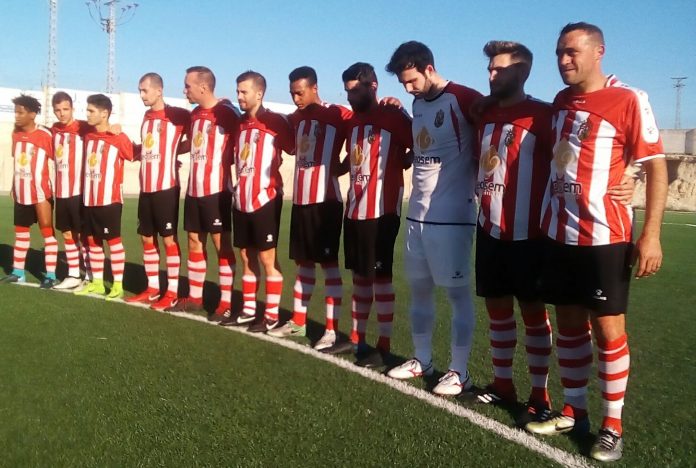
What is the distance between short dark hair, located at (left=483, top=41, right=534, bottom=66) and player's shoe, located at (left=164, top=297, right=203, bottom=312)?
3.96 m

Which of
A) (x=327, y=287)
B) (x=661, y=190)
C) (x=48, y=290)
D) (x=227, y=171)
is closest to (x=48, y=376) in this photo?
(x=327, y=287)

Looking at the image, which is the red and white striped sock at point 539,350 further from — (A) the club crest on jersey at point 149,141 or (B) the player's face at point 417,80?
(A) the club crest on jersey at point 149,141

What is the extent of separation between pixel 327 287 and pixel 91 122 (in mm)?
3409

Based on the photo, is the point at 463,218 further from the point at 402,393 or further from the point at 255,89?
the point at 255,89

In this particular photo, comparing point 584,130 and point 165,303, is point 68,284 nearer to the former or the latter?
point 165,303

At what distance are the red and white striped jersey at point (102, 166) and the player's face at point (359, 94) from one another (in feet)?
10.6

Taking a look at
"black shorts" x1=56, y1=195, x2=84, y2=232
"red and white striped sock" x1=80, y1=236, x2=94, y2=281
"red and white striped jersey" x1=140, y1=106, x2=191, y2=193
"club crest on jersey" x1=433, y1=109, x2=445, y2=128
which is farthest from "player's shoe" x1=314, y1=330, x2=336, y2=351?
"black shorts" x1=56, y1=195, x2=84, y2=232

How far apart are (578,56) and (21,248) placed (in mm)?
6966

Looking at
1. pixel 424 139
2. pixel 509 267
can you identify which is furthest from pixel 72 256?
pixel 509 267

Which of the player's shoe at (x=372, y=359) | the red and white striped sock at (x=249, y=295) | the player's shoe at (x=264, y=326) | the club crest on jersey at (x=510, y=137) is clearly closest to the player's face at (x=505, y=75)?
the club crest on jersey at (x=510, y=137)

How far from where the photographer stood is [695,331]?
6.21 metres

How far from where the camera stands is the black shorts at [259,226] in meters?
5.67

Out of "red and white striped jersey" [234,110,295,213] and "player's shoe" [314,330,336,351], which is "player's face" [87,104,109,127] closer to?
"red and white striped jersey" [234,110,295,213]

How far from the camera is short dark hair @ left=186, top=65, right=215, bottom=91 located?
604cm
